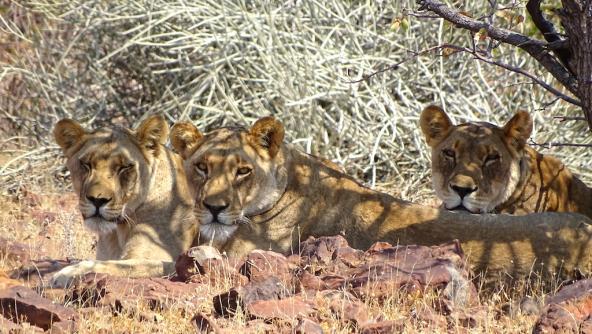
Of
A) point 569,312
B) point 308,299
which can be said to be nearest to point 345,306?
point 308,299

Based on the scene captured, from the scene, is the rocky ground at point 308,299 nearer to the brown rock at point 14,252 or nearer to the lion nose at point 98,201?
the lion nose at point 98,201

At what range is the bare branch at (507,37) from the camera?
609 centimetres

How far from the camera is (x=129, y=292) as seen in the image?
5.33 m

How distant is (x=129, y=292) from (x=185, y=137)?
61.8 inches

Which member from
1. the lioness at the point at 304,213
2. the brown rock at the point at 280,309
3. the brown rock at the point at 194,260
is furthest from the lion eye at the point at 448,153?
the brown rock at the point at 280,309

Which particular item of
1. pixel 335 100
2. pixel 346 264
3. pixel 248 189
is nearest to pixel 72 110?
pixel 335 100

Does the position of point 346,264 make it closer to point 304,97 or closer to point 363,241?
point 363,241

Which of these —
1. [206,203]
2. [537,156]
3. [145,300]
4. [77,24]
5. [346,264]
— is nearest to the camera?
[145,300]

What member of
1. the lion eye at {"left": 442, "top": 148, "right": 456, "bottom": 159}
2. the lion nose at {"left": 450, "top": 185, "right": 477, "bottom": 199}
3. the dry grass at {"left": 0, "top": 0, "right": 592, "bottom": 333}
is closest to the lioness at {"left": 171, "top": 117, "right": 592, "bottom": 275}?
the lion nose at {"left": 450, "top": 185, "right": 477, "bottom": 199}

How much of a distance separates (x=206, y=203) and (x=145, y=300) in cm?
116

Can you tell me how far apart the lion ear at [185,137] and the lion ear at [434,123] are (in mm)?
1894

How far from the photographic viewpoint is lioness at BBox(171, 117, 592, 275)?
5969 millimetres

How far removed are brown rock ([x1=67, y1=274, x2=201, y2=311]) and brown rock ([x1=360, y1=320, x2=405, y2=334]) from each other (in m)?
0.90

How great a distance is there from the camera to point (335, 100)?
34.4 feet
